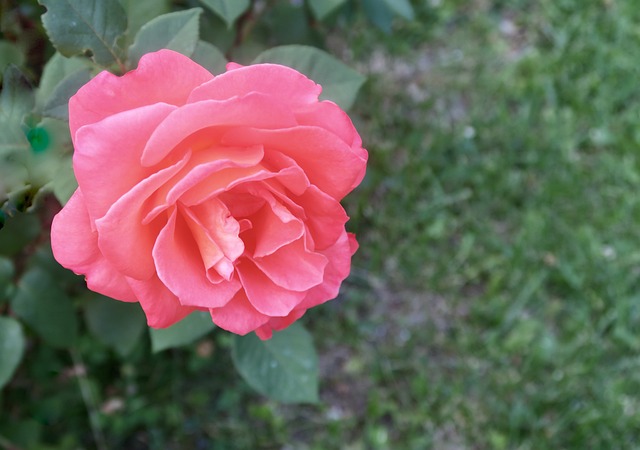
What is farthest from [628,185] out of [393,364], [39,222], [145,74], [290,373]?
[145,74]

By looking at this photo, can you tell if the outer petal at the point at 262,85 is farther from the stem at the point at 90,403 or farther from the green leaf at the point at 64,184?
the stem at the point at 90,403

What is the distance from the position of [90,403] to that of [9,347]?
0.77 m

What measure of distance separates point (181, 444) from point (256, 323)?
1.41 m

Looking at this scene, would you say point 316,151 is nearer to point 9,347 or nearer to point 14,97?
point 14,97

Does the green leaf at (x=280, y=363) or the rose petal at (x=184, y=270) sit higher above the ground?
the rose petal at (x=184, y=270)

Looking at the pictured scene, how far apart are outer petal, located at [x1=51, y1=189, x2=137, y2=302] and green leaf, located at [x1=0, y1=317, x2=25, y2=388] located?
2.06 ft

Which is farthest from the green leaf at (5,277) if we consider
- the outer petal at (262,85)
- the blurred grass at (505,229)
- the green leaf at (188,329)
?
the blurred grass at (505,229)

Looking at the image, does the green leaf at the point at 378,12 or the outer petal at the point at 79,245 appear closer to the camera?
the outer petal at the point at 79,245

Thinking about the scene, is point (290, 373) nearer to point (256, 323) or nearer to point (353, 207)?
point (256, 323)

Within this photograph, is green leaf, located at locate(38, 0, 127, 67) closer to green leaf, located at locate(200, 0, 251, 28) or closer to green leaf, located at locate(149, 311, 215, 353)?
green leaf, located at locate(200, 0, 251, 28)

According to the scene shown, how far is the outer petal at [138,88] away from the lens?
70cm

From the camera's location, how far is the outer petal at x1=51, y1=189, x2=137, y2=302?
70 centimetres

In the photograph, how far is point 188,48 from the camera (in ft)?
2.92

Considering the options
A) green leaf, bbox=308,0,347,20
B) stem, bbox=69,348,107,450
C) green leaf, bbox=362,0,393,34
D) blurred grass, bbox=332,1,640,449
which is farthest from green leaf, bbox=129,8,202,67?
blurred grass, bbox=332,1,640,449
